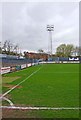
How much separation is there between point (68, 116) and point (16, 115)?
5.47ft

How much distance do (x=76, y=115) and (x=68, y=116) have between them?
1.13 feet

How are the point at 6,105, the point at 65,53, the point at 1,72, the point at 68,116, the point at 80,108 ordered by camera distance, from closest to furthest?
1. the point at 68,116
2. the point at 80,108
3. the point at 6,105
4. the point at 1,72
5. the point at 65,53

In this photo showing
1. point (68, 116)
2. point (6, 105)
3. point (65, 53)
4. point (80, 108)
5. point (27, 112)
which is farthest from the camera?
point (65, 53)

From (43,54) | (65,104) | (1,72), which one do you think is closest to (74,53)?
(43,54)

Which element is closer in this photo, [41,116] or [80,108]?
[41,116]

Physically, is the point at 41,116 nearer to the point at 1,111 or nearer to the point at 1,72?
the point at 1,111

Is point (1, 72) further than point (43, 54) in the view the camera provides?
No

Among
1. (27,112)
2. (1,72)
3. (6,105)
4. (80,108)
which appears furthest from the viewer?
(1,72)

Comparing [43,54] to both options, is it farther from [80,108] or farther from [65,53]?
[80,108]

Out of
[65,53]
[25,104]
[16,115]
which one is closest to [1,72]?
[25,104]

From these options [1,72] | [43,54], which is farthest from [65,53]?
[1,72]

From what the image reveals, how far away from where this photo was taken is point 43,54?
156625mm

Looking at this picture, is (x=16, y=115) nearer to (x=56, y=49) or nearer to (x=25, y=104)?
(x=25, y=104)

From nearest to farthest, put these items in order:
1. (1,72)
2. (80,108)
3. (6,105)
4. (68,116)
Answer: (68,116), (80,108), (6,105), (1,72)
